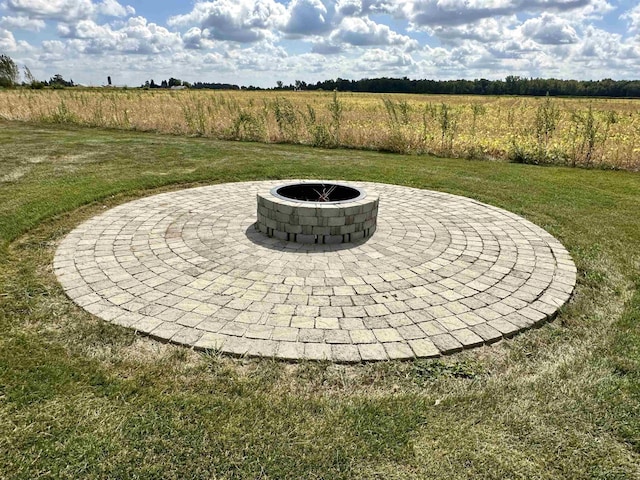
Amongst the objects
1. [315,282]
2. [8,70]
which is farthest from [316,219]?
[8,70]

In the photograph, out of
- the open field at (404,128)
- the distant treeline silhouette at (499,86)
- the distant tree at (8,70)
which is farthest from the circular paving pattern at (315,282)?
the distant treeline silhouette at (499,86)

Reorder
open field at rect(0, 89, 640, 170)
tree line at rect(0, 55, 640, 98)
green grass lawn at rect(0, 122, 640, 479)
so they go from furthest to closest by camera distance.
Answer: tree line at rect(0, 55, 640, 98) < open field at rect(0, 89, 640, 170) < green grass lawn at rect(0, 122, 640, 479)

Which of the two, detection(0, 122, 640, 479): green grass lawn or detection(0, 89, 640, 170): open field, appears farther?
A: detection(0, 89, 640, 170): open field

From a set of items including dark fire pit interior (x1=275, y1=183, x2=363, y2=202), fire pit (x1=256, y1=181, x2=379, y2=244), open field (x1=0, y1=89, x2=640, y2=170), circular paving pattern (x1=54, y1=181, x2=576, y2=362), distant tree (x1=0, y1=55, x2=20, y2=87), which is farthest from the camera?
distant tree (x1=0, y1=55, x2=20, y2=87)

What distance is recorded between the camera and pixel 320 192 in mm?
6203

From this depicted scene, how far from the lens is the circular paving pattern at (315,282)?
10.5 ft

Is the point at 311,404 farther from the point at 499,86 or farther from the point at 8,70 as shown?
the point at 499,86

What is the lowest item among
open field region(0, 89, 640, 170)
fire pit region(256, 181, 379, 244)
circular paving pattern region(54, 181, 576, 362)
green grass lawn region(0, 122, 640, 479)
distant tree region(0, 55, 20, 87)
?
green grass lawn region(0, 122, 640, 479)

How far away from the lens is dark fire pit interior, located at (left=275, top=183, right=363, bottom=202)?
5.97 metres

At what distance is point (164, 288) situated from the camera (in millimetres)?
3871

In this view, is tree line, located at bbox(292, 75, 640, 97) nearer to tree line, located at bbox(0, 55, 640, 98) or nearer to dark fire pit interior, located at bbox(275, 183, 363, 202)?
tree line, located at bbox(0, 55, 640, 98)

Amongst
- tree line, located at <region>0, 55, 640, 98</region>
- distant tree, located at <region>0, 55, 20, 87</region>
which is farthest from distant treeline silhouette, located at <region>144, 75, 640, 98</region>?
distant tree, located at <region>0, 55, 20, 87</region>

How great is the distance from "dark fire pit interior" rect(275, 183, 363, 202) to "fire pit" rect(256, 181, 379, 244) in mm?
513

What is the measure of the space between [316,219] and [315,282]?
3.84 feet
